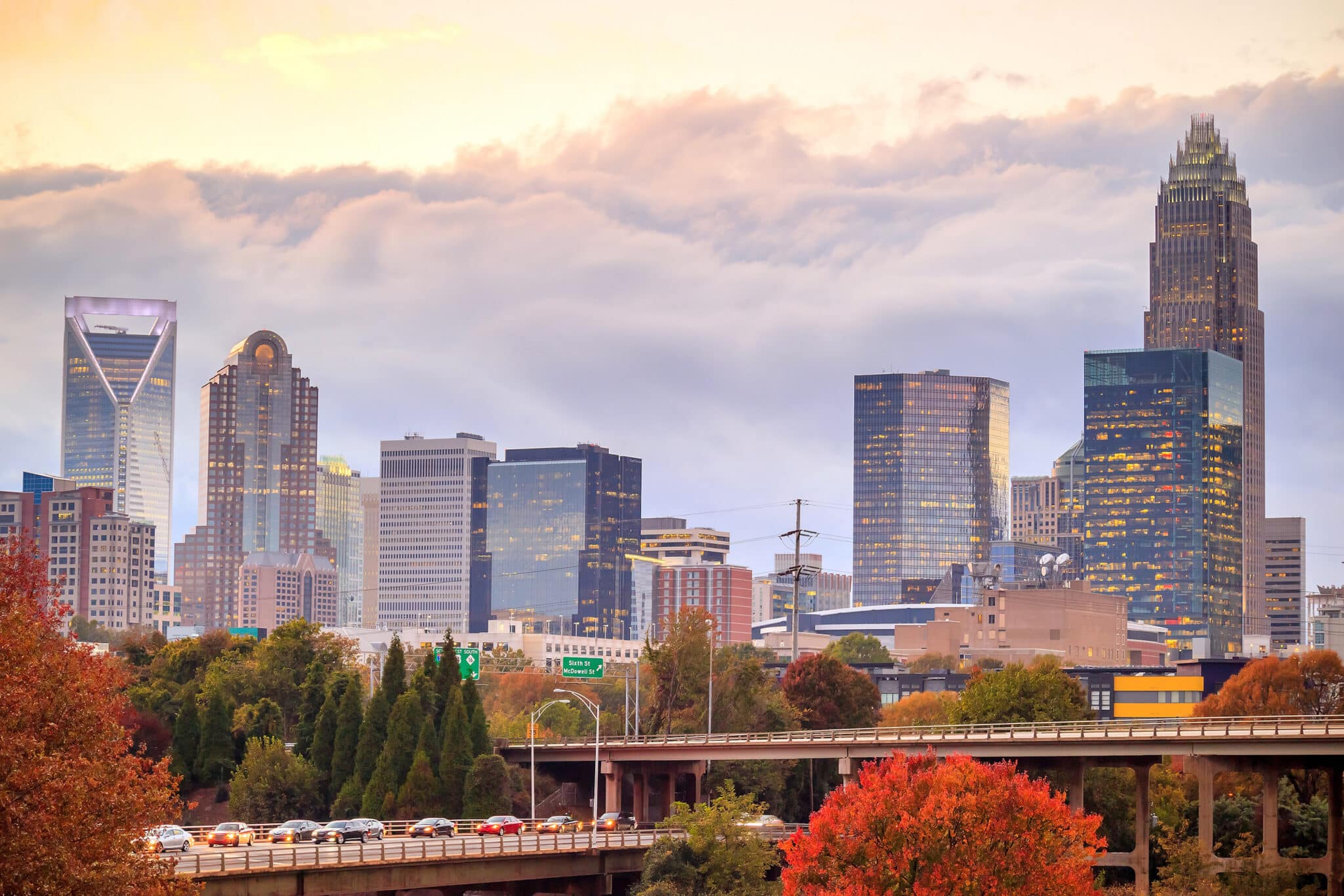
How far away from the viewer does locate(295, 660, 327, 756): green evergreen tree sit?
152125 millimetres

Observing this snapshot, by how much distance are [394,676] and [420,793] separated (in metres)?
13.7

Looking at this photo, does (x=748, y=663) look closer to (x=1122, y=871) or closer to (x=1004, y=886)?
(x=1122, y=871)

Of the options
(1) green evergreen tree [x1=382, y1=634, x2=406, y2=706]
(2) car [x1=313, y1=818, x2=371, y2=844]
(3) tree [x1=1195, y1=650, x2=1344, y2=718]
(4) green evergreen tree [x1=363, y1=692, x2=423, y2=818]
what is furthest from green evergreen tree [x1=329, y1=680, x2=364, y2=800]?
(3) tree [x1=1195, y1=650, x2=1344, y2=718]

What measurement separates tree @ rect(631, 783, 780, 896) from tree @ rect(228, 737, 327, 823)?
37.1 metres

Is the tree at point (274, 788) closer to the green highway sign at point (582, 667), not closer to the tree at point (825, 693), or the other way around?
the green highway sign at point (582, 667)

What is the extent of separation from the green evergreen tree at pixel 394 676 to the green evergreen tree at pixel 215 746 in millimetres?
15065

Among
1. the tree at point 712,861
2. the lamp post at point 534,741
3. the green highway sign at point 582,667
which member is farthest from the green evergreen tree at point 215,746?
the tree at point 712,861

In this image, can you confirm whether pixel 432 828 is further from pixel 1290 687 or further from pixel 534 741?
pixel 1290 687

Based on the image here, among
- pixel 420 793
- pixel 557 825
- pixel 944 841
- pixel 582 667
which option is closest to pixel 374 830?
pixel 557 825

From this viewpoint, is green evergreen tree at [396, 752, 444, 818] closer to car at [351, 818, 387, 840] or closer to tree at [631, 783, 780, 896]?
car at [351, 818, 387, 840]

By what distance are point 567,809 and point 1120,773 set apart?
46.8 m

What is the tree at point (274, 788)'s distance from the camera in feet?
463

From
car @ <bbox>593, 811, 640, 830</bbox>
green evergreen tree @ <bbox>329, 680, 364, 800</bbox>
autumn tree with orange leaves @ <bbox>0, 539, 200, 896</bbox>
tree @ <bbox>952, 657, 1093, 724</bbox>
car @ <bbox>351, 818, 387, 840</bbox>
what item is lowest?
car @ <bbox>593, 811, 640, 830</bbox>

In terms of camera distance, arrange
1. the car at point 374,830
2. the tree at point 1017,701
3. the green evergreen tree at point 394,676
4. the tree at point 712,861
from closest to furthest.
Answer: the tree at point 712,861 < the car at point 374,830 < the green evergreen tree at point 394,676 < the tree at point 1017,701
